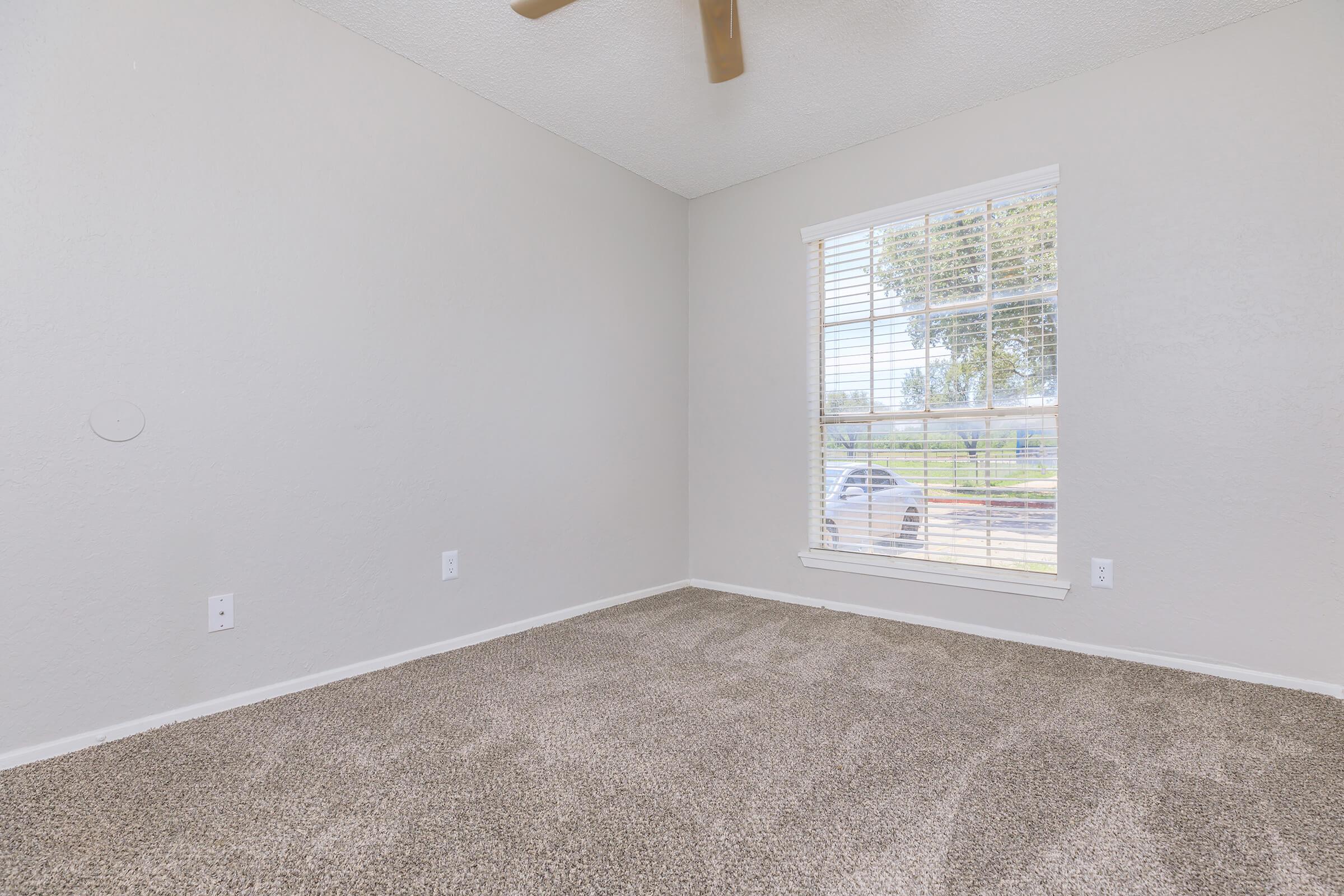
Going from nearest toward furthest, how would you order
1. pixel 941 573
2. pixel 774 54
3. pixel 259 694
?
pixel 259 694
pixel 774 54
pixel 941 573

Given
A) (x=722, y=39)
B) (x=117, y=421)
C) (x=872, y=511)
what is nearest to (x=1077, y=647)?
(x=872, y=511)

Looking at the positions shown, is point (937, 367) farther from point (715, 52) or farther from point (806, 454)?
point (715, 52)

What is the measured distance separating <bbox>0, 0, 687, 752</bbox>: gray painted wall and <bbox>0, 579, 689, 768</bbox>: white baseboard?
0.09ft

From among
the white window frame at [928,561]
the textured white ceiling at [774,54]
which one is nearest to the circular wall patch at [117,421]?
the textured white ceiling at [774,54]

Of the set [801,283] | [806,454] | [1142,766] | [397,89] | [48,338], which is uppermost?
[397,89]

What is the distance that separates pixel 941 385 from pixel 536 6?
2227 mm

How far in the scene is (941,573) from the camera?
9.47 ft

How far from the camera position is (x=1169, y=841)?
1299 millimetres

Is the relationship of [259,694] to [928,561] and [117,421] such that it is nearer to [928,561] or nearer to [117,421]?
[117,421]

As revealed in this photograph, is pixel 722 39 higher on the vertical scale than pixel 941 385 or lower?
higher

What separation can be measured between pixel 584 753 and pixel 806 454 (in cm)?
207

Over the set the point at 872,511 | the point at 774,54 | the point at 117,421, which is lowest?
the point at 872,511

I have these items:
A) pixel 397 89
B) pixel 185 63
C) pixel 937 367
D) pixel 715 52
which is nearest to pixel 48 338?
pixel 185 63

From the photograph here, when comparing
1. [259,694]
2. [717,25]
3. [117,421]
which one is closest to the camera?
[117,421]
